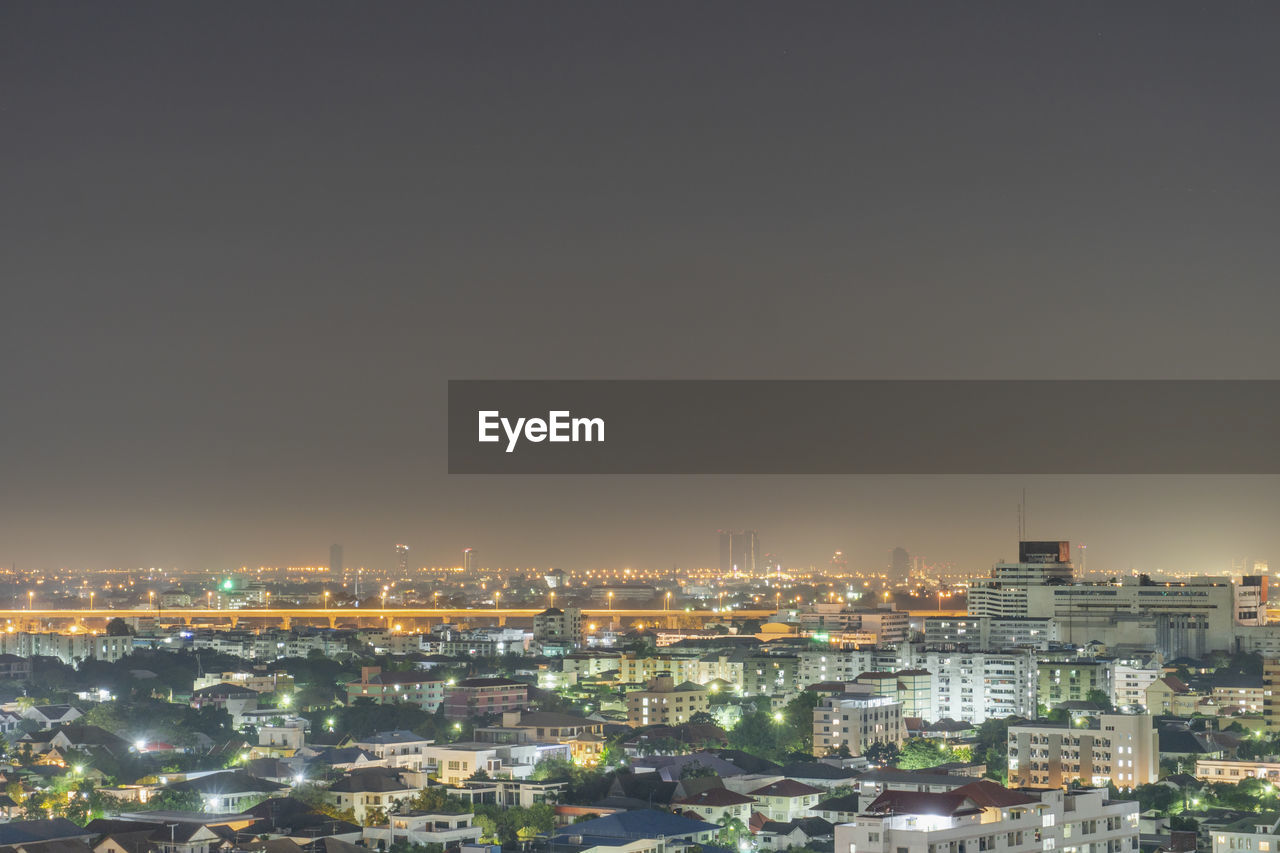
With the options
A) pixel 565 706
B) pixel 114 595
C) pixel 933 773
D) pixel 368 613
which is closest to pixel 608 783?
pixel 933 773

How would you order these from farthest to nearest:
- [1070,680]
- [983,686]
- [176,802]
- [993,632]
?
[993,632] → [1070,680] → [983,686] → [176,802]

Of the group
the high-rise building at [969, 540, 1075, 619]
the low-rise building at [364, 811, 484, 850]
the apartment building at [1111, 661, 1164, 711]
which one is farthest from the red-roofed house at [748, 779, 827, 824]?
the high-rise building at [969, 540, 1075, 619]

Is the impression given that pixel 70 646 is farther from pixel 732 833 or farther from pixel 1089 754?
pixel 732 833

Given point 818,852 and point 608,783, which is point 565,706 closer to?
point 608,783

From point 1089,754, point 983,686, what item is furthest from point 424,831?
point 983,686

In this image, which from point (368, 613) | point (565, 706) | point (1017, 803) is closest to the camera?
point (1017, 803)

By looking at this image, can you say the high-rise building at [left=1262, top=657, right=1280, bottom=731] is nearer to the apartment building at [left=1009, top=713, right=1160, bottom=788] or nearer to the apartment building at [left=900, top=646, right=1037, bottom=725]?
the apartment building at [left=900, top=646, right=1037, bottom=725]

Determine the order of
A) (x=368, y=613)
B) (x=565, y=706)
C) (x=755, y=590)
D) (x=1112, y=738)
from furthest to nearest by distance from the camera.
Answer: (x=755, y=590) < (x=368, y=613) < (x=565, y=706) < (x=1112, y=738)
